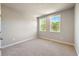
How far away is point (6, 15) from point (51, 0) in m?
2.25

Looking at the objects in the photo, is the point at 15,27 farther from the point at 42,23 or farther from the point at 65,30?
the point at 65,30

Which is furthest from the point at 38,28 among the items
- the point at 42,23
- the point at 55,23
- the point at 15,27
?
the point at 15,27

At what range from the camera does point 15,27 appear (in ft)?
12.2

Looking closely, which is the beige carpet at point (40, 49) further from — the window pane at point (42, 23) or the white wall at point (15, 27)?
the window pane at point (42, 23)

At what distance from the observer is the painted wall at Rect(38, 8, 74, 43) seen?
11.4ft

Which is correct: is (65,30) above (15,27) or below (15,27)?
below

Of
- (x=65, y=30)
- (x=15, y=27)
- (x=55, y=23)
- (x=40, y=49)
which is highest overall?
(x=55, y=23)

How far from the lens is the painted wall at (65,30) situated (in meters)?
3.48

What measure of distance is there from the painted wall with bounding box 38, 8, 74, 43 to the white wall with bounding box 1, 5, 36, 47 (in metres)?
0.51

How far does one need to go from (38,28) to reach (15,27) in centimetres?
98

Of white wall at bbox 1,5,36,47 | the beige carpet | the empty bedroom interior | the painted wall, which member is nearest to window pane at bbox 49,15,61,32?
the empty bedroom interior

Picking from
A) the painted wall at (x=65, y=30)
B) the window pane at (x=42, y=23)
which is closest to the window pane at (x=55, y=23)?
the painted wall at (x=65, y=30)

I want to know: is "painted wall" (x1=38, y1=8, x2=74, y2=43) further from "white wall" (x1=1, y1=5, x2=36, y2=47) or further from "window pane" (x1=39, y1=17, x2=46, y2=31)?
"white wall" (x1=1, y1=5, x2=36, y2=47)

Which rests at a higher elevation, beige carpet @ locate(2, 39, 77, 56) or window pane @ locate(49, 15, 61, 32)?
window pane @ locate(49, 15, 61, 32)
